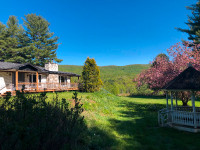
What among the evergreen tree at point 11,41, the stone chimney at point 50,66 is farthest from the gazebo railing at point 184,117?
the evergreen tree at point 11,41

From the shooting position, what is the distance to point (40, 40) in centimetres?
3784

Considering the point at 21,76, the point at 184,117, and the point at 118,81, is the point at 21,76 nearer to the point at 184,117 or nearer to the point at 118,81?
the point at 184,117

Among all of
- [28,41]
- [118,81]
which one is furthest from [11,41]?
[118,81]

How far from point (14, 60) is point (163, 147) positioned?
124 ft

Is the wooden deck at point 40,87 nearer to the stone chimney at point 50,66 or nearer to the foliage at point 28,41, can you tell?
the stone chimney at point 50,66

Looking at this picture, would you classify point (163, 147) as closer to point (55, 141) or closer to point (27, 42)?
point (55, 141)

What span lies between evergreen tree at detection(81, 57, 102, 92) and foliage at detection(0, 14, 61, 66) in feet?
61.2

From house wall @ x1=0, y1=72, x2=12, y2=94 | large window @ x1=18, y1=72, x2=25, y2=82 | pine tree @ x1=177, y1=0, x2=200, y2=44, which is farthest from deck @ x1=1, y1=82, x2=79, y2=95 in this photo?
pine tree @ x1=177, y1=0, x2=200, y2=44

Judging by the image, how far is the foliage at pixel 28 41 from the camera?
3406 cm

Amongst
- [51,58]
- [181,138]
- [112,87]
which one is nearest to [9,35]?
[51,58]

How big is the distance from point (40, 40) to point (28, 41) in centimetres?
327

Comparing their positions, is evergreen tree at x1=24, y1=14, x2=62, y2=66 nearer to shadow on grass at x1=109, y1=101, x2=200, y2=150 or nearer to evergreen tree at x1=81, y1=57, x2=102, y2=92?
evergreen tree at x1=81, y1=57, x2=102, y2=92

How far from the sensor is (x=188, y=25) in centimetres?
2823

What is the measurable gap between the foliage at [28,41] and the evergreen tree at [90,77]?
18.6 metres
